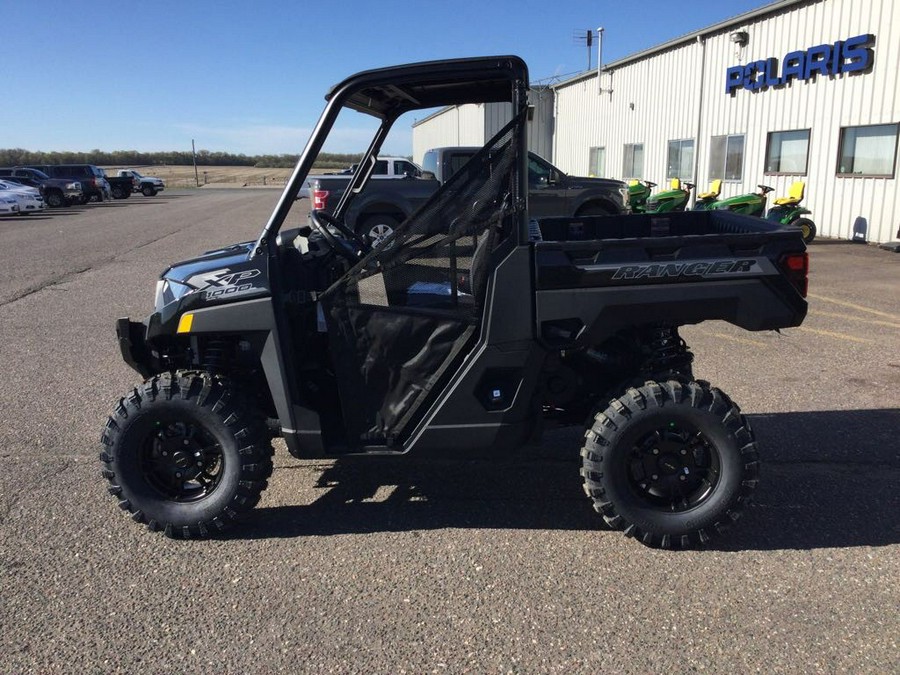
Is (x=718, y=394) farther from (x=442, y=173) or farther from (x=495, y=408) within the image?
(x=442, y=173)

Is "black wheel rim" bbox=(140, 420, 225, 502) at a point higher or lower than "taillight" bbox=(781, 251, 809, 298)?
lower

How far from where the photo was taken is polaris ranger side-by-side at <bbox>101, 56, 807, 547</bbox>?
3.26 meters

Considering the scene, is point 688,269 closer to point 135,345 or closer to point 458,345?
point 458,345

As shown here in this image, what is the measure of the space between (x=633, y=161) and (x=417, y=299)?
2209 cm

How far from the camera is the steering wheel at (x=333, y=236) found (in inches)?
149

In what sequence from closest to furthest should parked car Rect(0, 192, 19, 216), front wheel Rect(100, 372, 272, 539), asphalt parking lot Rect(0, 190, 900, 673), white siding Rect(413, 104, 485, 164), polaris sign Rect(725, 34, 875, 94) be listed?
asphalt parking lot Rect(0, 190, 900, 673) → front wheel Rect(100, 372, 272, 539) → polaris sign Rect(725, 34, 875, 94) → parked car Rect(0, 192, 19, 216) → white siding Rect(413, 104, 485, 164)

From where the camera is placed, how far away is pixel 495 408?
11.1 ft

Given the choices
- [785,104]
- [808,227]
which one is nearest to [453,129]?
[785,104]

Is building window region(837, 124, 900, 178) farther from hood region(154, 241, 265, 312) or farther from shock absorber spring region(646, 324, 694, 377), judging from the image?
hood region(154, 241, 265, 312)

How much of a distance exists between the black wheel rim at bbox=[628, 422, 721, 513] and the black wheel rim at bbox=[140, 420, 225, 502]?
6.53ft

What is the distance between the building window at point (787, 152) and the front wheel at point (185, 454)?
15.6 metres

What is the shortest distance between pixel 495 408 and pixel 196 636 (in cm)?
155

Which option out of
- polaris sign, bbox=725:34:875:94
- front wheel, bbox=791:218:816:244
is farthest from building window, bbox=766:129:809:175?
front wheel, bbox=791:218:816:244

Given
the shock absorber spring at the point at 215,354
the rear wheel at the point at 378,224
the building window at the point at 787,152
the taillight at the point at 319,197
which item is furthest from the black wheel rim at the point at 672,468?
the building window at the point at 787,152
